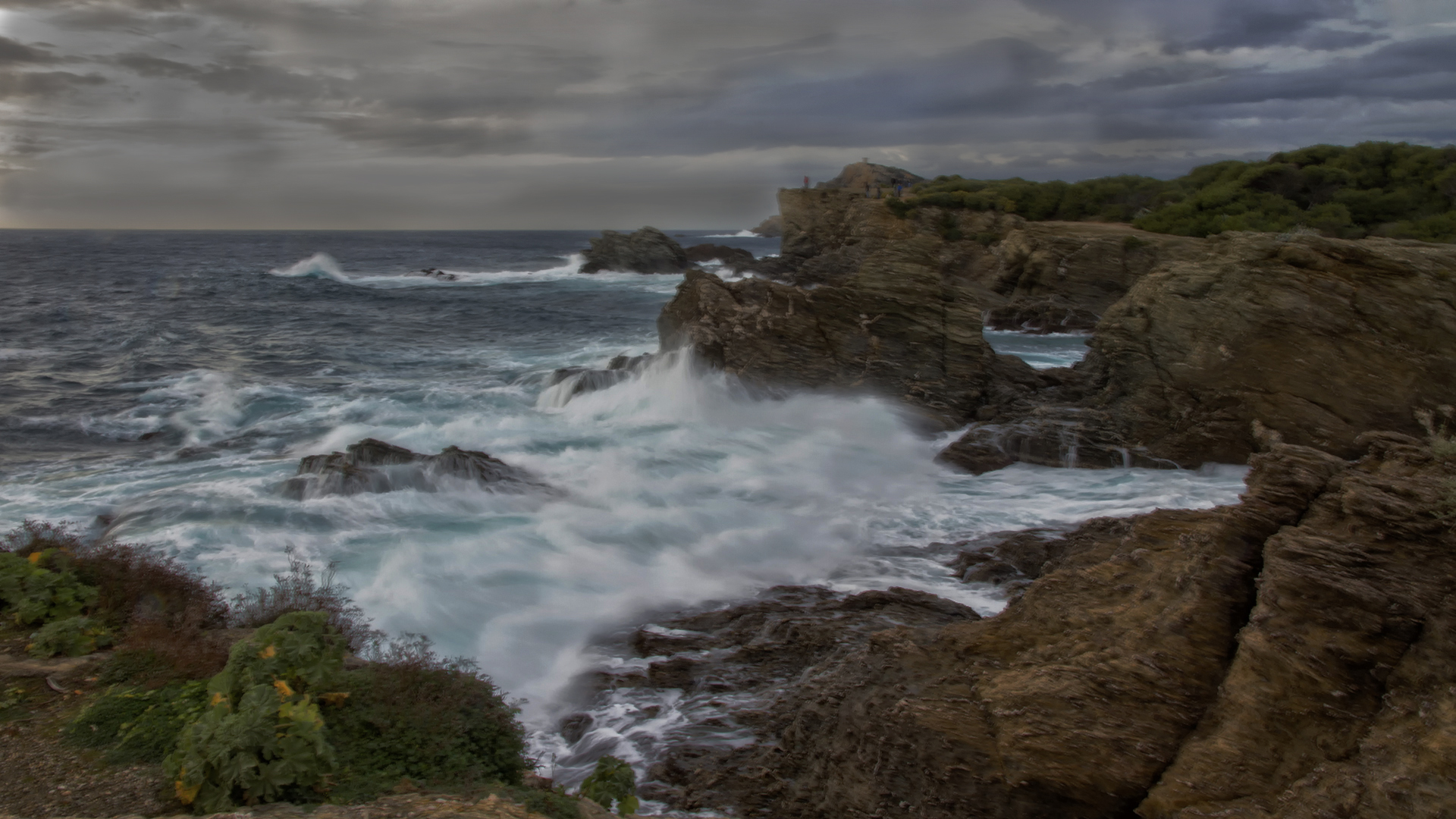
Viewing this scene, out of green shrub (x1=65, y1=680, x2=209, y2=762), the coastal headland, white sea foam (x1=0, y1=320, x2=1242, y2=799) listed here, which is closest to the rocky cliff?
white sea foam (x1=0, y1=320, x2=1242, y2=799)

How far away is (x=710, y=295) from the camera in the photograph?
2298 centimetres

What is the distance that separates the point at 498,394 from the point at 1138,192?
40.9 metres

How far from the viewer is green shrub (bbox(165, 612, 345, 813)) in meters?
4.93

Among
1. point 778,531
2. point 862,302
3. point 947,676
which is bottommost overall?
point 778,531

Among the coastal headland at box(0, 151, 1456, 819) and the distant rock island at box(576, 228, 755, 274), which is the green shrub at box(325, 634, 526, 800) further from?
the distant rock island at box(576, 228, 755, 274)

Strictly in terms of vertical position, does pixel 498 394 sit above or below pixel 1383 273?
below

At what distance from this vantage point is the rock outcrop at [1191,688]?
4.52m

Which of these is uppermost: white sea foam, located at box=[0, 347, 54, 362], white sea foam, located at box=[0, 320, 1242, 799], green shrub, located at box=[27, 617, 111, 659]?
white sea foam, located at box=[0, 347, 54, 362]

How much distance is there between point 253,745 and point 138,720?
1.52m

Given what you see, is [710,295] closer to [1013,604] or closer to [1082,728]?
[1013,604]

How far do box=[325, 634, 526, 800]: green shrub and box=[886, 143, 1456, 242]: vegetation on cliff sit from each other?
113 ft

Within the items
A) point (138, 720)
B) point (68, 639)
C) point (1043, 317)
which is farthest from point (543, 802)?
point (1043, 317)

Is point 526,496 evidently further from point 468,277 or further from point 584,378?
point 468,277

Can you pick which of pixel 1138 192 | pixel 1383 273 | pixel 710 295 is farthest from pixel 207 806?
pixel 1138 192
